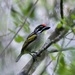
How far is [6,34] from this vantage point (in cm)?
313

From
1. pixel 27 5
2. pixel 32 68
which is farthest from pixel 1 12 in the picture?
pixel 27 5

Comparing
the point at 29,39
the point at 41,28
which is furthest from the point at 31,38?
the point at 41,28

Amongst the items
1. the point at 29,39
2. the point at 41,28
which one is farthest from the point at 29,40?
the point at 41,28

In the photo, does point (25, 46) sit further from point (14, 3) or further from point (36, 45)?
point (14, 3)

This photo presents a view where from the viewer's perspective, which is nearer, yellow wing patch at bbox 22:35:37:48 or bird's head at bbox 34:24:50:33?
bird's head at bbox 34:24:50:33

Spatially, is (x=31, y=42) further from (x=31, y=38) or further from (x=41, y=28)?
(x=41, y=28)

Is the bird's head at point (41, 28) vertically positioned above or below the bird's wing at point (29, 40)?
above

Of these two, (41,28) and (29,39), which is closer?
(41,28)

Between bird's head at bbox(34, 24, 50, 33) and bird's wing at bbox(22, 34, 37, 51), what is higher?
bird's head at bbox(34, 24, 50, 33)

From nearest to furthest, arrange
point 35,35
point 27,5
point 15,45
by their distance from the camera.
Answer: point 35,35
point 15,45
point 27,5

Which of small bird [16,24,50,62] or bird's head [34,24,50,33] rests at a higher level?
bird's head [34,24,50,33]

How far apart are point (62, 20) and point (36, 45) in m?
0.86

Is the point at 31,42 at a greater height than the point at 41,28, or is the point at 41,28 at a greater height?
the point at 41,28

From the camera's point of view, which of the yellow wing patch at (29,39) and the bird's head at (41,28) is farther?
the yellow wing patch at (29,39)
